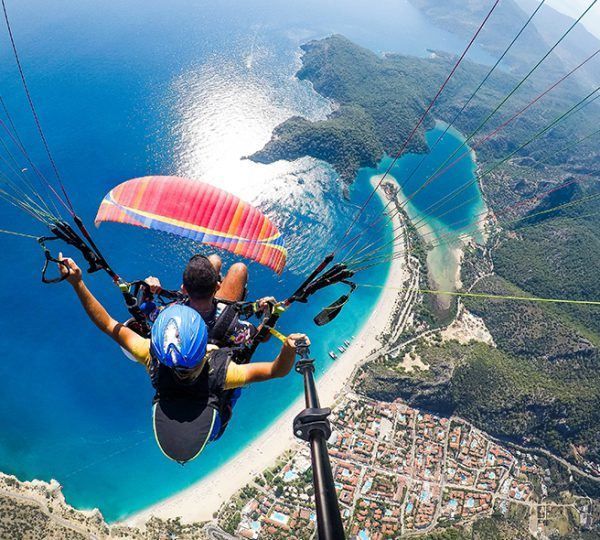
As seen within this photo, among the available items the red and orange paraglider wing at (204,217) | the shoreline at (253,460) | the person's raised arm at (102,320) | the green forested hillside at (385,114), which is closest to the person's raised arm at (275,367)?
the person's raised arm at (102,320)

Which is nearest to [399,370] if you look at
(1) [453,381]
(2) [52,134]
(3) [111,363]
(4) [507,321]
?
A: (1) [453,381]

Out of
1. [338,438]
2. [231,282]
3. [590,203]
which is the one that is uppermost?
[231,282]

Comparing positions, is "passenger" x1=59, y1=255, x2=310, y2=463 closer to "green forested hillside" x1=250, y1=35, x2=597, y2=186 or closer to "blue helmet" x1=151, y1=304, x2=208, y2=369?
"blue helmet" x1=151, y1=304, x2=208, y2=369

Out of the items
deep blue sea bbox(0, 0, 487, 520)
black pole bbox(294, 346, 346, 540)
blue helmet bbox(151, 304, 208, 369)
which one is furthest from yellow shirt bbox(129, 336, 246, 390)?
deep blue sea bbox(0, 0, 487, 520)

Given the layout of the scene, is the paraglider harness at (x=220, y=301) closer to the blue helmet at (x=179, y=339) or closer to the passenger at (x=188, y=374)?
the passenger at (x=188, y=374)

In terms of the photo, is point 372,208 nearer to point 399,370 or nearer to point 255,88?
point 399,370

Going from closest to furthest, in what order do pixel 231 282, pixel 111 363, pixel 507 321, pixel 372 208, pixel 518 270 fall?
pixel 231 282 → pixel 111 363 → pixel 507 321 → pixel 518 270 → pixel 372 208
